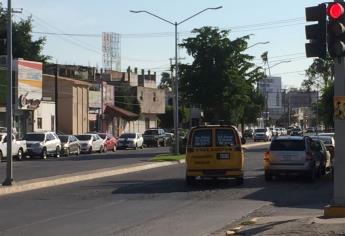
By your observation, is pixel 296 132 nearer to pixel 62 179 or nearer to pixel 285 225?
pixel 62 179

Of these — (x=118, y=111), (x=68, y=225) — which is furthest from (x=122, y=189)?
(x=118, y=111)

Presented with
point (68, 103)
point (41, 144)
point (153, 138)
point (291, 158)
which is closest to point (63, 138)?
point (41, 144)

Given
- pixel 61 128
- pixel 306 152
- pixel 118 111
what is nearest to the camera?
pixel 306 152

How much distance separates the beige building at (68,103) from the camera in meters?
74.1

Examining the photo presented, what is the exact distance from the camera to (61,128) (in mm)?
74438

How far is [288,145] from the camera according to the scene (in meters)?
25.0

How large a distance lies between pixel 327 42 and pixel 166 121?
103 meters

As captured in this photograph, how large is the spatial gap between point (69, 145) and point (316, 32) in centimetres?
3917

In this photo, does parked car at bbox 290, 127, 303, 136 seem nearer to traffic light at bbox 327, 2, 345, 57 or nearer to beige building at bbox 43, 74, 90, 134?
traffic light at bbox 327, 2, 345, 57

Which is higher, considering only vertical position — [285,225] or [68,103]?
[68,103]

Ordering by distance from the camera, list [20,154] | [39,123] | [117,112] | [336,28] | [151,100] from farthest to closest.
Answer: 1. [151,100]
2. [117,112]
3. [39,123]
4. [20,154]
5. [336,28]

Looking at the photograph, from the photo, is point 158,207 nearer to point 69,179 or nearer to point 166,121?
point 69,179

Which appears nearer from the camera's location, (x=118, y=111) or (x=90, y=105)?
(x=90, y=105)

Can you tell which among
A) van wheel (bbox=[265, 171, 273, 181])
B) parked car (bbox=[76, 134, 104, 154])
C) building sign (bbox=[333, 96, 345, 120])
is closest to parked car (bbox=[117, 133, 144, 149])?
parked car (bbox=[76, 134, 104, 154])
